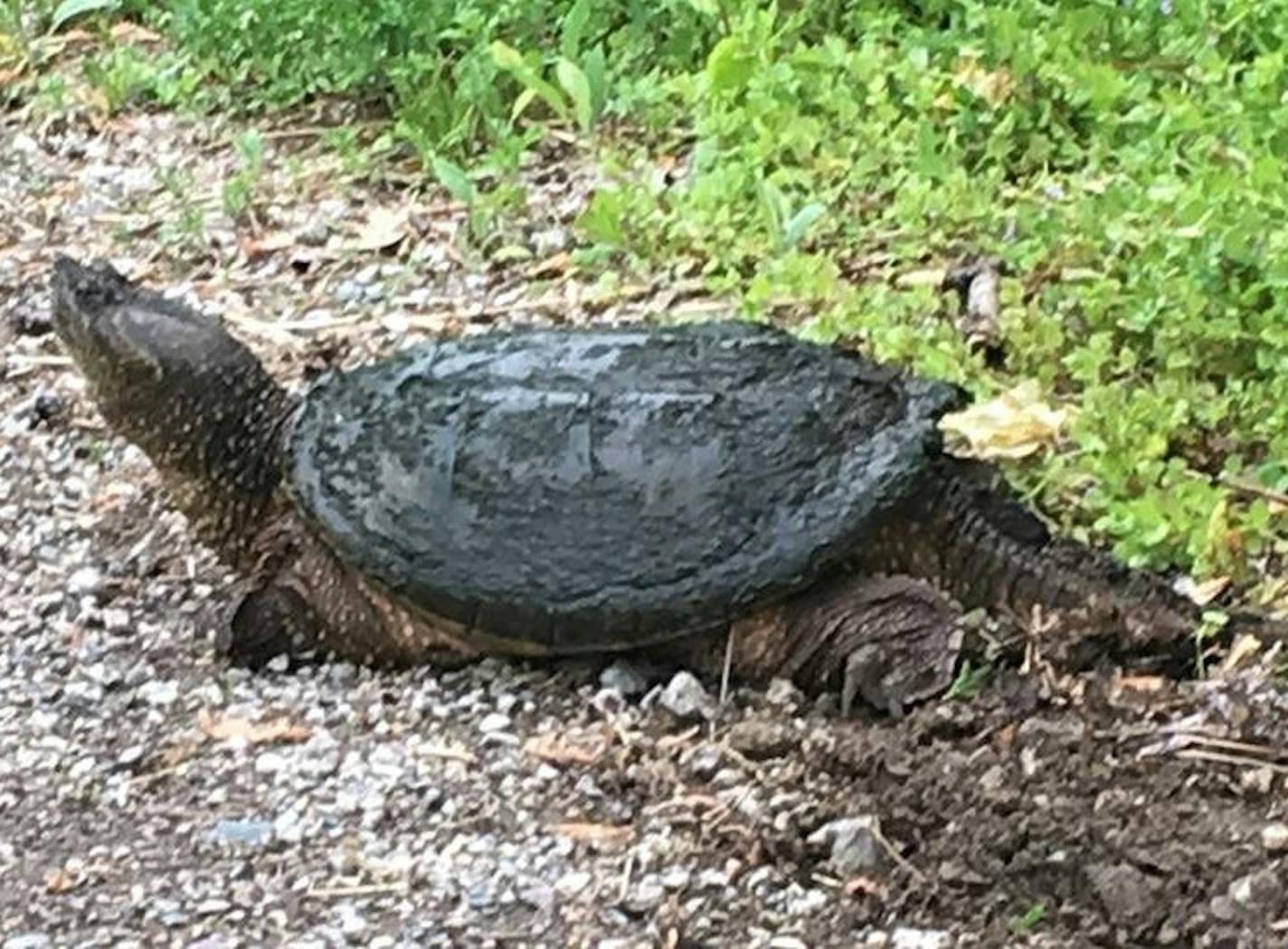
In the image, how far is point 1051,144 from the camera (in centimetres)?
391

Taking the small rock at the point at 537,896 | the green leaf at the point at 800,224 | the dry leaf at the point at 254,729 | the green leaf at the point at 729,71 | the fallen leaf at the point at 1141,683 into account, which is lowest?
the dry leaf at the point at 254,729

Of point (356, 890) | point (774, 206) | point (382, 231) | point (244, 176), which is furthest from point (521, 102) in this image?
point (356, 890)

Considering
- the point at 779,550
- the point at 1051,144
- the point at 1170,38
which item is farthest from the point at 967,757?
the point at 1170,38

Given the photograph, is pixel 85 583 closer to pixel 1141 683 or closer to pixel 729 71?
pixel 1141 683

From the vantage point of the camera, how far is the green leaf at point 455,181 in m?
4.02

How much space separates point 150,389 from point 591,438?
27.2 inches

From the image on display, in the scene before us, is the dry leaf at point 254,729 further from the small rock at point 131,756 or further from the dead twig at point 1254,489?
the dead twig at point 1254,489

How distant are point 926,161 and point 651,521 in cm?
134

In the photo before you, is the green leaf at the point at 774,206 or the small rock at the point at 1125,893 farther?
the green leaf at the point at 774,206

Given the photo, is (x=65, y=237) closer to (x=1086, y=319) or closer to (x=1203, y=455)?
(x=1086, y=319)

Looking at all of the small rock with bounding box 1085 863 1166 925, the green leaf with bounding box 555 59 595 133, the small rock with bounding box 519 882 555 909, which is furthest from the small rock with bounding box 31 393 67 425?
the small rock with bounding box 1085 863 1166 925

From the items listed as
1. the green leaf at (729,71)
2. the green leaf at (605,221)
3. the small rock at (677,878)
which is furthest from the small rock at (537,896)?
the green leaf at (729,71)

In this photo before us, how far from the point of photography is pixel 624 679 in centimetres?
274

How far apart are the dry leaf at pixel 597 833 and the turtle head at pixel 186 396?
79 centimetres
